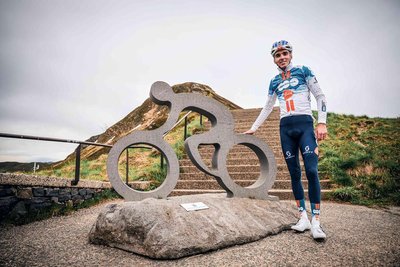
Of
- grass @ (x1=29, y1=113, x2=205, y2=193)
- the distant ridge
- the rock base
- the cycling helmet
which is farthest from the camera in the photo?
the distant ridge

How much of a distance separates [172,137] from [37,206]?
20.8 ft

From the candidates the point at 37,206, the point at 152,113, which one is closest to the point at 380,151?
the point at 37,206

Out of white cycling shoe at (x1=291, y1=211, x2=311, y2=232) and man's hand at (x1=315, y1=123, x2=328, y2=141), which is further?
white cycling shoe at (x1=291, y1=211, x2=311, y2=232)

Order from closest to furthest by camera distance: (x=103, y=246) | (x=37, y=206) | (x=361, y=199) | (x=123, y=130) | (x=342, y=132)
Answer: (x=103, y=246)
(x=37, y=206)
(x=361, y=199)
(x=342, y=132)
(x=123, y=130)

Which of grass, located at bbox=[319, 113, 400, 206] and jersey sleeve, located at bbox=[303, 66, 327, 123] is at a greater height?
jersey sleeve, located at bbox=[303, 66, 327, 123]

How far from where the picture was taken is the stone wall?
12.6 ft

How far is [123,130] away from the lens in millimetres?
14477

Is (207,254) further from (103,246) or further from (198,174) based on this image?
(198,174)

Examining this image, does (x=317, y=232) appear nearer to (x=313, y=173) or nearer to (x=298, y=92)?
(x=313, y=173)

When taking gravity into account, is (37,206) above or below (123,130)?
below

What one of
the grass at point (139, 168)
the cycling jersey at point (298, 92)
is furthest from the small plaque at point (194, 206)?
the grass at point (139, 168)

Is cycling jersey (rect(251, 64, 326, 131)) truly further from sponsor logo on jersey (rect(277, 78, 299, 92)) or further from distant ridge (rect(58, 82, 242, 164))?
distant ridge (rect(58, 82, 242, 164))

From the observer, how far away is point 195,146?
3.54m

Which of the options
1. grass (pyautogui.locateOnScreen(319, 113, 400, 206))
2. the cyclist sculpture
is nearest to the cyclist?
the cyclist sculpture
